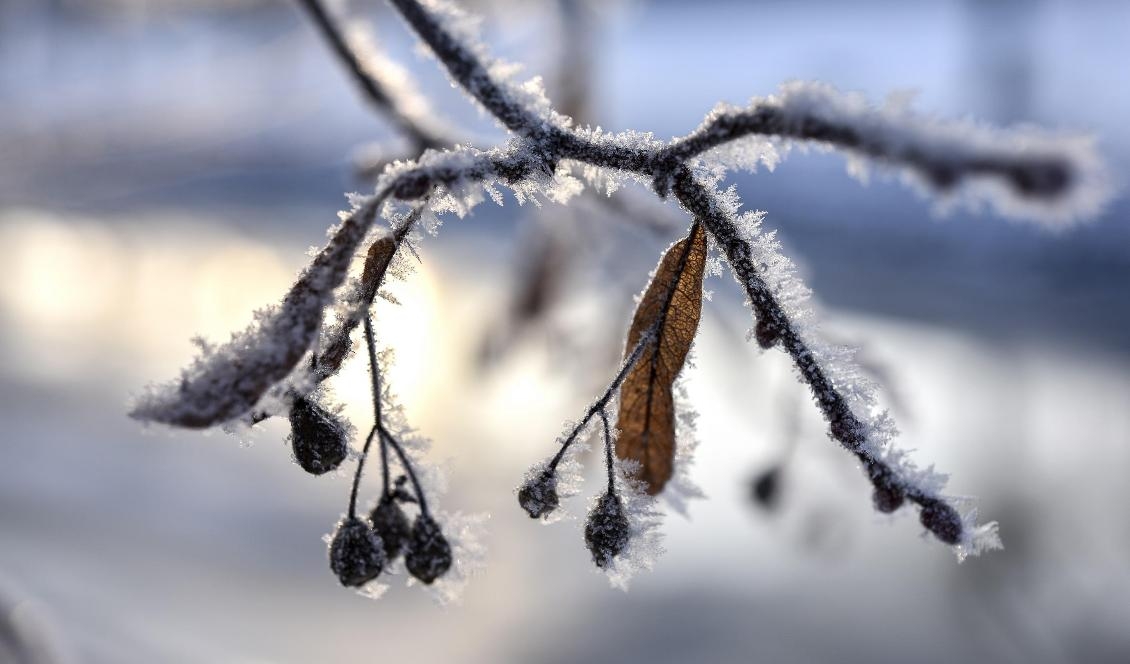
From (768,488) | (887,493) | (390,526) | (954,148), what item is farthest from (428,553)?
(768,488)

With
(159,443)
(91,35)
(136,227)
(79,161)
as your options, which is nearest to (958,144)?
(159,443)

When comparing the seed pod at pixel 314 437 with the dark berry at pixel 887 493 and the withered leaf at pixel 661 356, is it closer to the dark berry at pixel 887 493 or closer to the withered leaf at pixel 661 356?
the withered leaf at pixel 661 356

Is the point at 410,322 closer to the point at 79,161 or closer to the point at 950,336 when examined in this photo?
the point at 79,161

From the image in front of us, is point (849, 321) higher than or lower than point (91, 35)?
lower

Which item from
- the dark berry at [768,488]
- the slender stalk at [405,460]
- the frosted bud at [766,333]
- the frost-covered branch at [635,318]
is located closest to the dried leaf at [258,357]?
the frost-covered branch at [635,318]

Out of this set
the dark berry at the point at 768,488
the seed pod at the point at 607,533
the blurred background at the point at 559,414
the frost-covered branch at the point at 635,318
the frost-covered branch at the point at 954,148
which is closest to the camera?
the frost-covered branch at the point at 954,148

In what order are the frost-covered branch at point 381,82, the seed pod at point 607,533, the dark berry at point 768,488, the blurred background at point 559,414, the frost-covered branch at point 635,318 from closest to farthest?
the frost-covered branch at point 635,318 → the seed pod at point 607,533 → the frost-covered branch at point 381,82 → the dark berry at point 768,488 → the blurred background at point 559,414

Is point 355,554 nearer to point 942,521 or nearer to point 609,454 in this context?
point 609,454
